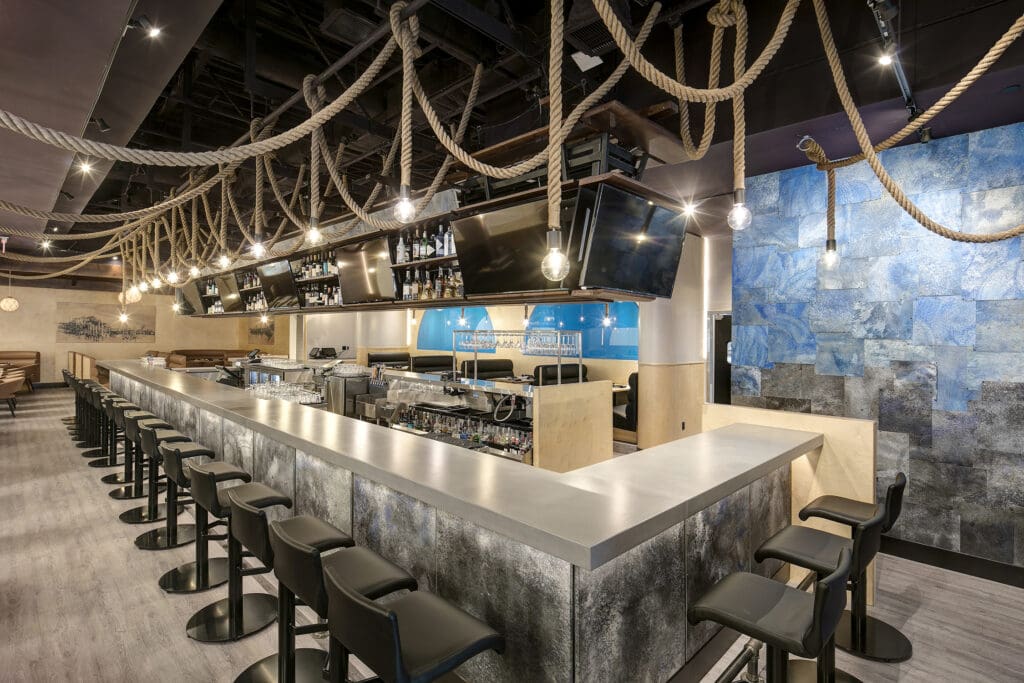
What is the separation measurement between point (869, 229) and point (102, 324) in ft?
61.0

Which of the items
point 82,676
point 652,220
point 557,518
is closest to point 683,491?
point 557,518

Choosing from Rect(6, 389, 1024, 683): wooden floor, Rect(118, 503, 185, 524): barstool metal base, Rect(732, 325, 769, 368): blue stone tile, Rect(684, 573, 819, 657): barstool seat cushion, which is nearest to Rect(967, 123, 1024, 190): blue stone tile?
Rect(732, 325, 769, 368): blue stone tile

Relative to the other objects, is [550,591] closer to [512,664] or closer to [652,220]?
[512,664]

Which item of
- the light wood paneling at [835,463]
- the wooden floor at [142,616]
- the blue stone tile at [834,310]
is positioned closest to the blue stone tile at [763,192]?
the blue stone tile at [834,310]

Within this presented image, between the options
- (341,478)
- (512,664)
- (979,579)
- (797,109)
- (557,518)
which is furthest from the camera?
(979,579)

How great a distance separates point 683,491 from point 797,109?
8.37 feet

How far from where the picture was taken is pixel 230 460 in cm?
439

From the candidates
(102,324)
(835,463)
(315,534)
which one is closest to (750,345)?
(835,463)

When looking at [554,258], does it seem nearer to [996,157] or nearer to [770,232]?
[770,232]

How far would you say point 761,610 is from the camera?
5.43ft

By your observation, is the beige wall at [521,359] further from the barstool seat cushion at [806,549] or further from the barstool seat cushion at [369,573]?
the barstool seat cushion at [369,573]

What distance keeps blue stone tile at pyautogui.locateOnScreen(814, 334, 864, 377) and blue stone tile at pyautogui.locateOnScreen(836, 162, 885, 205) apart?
1098 millimetres

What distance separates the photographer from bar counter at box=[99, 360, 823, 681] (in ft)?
5.28

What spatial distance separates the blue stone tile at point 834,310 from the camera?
13.0 feet
